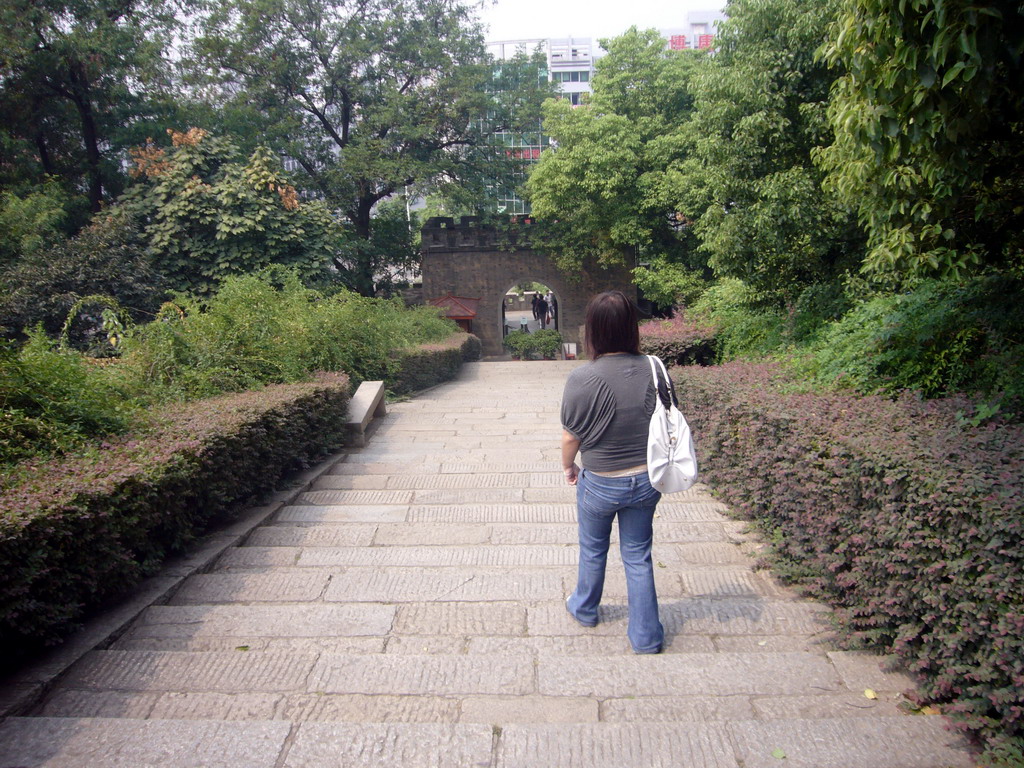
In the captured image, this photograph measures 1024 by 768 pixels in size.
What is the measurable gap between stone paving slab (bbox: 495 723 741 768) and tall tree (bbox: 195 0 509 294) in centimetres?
1733

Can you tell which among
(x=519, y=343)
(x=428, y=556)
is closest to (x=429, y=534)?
(x=428, y=556)

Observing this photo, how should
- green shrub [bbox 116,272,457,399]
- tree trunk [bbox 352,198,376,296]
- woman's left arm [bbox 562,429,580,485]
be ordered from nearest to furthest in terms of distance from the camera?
1. woman's left arm [bbox 562,429,580,485]
2. green shrub [bbox 116,272,457,399]
3. tree trunk [bbox 352,198,376,296]

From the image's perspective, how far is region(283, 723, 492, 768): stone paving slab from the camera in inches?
92.6

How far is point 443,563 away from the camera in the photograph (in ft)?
13.9

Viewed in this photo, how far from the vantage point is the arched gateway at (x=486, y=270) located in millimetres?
25469

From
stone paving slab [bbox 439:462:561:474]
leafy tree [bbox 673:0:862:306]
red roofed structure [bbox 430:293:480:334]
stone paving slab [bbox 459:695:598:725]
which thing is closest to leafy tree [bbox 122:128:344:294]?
stone paving slab [bbox 439:462:561:474]

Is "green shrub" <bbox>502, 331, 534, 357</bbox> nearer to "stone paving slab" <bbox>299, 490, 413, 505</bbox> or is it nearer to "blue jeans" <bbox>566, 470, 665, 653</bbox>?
"stone paving slab" <bbox>299, 490, 413, 505</bbox>

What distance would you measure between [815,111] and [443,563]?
577 centimetres

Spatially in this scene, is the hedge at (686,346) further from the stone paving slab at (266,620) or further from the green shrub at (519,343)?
the green shrub at (519,343)

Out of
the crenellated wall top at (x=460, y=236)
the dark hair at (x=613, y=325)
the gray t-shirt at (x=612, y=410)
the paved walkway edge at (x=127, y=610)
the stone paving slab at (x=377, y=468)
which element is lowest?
the stone paving slab at (x=377, y=468)

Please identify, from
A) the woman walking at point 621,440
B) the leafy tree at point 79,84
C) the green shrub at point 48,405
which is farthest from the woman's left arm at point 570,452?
the leafy tree at point 79,84

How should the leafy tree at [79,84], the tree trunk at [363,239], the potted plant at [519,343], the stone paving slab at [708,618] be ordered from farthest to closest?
the potted plant at [519,343] < the tree trunk at [363,239] < the leafy tree at [79,84] < the stone paving slab at [708,618]

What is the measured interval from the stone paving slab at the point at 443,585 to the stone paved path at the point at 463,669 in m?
0.01

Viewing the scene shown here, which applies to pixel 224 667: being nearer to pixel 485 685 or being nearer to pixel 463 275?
pixel 485 685
